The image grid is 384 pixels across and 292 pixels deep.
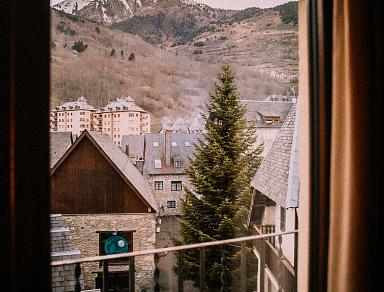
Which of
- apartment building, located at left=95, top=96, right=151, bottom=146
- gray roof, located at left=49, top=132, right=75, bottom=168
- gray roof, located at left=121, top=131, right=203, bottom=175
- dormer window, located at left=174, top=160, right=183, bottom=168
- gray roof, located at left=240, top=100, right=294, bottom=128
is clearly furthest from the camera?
gray roof, located at left=240, top=100, right=294, bottom=128

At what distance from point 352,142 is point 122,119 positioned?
3.73ft

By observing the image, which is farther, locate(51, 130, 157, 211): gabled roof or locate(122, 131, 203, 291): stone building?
locate(122, 131, 203, 291): stone building

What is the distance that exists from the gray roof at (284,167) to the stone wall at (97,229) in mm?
715

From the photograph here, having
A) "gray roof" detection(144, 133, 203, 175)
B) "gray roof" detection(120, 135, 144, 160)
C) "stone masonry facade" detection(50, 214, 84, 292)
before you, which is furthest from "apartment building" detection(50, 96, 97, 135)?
"stone masonry facade" detection(50, 214, 84, 292)

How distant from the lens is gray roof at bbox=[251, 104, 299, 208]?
2.36 meters

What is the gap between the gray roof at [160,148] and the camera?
83.0 inches

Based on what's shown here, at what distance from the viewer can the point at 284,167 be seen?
2398 mm

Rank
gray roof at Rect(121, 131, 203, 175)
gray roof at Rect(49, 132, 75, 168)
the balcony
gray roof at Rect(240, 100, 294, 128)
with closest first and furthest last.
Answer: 1. gray roof at Rect(49, 132, 75, 168)
2. gray roof at Rect(121, 131, 203, 175)
3. gray roof at Rect(240, 100, 294, 128)
4. the balcony

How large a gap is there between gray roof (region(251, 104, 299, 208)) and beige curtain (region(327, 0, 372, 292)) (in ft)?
2.42

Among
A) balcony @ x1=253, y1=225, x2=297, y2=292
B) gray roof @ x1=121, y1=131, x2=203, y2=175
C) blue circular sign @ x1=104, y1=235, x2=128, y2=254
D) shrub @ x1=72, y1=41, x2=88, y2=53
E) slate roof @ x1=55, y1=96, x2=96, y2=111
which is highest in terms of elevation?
shrub @ x1=72, y1=41, x2=88, y2=53

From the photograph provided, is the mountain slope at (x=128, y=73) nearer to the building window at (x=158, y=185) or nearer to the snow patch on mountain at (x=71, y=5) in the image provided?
the snow patch on mountain at (x=71, y=5)

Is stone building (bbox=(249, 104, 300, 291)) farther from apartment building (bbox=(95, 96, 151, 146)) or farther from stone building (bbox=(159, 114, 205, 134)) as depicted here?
apartment building (bbox=(95, 96, 151, 146))

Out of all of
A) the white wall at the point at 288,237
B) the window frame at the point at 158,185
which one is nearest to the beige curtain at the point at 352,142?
the white wall at the point at 288,237

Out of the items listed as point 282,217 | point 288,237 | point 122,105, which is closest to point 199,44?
point 122,105
